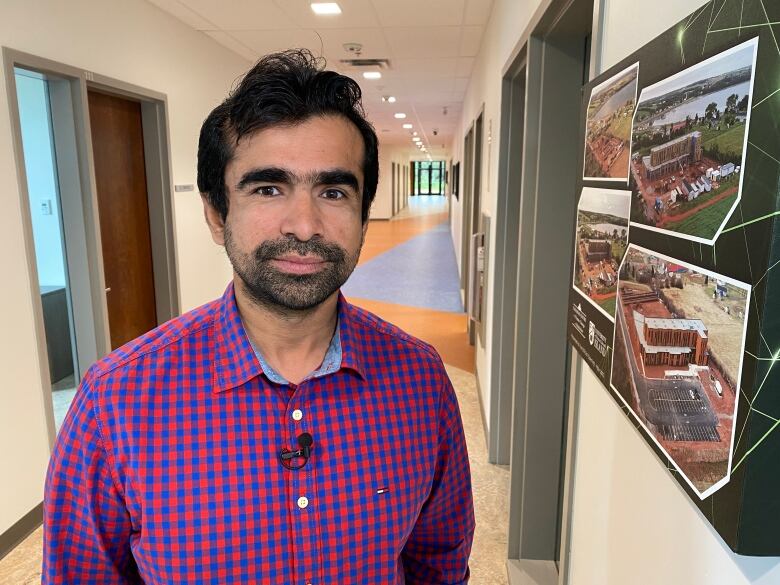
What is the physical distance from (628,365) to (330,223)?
0.54 meters

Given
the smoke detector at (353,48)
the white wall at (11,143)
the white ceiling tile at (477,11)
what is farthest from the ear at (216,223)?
the smoke detector at (353,48)

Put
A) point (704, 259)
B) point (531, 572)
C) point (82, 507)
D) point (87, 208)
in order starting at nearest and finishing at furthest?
point (704, 259) → point (82, 507) → point (531, 572) → point (87, 208)

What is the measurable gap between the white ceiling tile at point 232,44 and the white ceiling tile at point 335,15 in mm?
798

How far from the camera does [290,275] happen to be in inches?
35.6

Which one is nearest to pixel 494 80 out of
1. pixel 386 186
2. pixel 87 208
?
pixel 87 208

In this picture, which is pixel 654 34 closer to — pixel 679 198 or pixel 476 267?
pixel 679 198

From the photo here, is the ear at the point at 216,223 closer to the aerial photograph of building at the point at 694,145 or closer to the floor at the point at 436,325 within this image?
the aerial photograph of building at the point at 694,145

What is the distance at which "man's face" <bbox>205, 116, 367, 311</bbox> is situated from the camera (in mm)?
901

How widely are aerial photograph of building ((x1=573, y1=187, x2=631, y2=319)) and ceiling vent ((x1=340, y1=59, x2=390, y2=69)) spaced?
4.78 meters

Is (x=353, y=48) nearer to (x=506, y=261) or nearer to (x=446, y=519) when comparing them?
(x=506, y=261)

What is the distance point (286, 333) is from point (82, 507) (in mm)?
411

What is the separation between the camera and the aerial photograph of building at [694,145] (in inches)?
23.5

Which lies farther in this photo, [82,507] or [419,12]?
[419,12]

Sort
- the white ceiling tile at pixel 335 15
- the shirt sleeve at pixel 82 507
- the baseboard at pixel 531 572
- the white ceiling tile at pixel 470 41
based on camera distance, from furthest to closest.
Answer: the white ceiling tile at pixel 470 41, the white ceiling tile at pixel 335 15, the baseboard at pixel 531 572, the shirt sleeve at pixel 82 507
